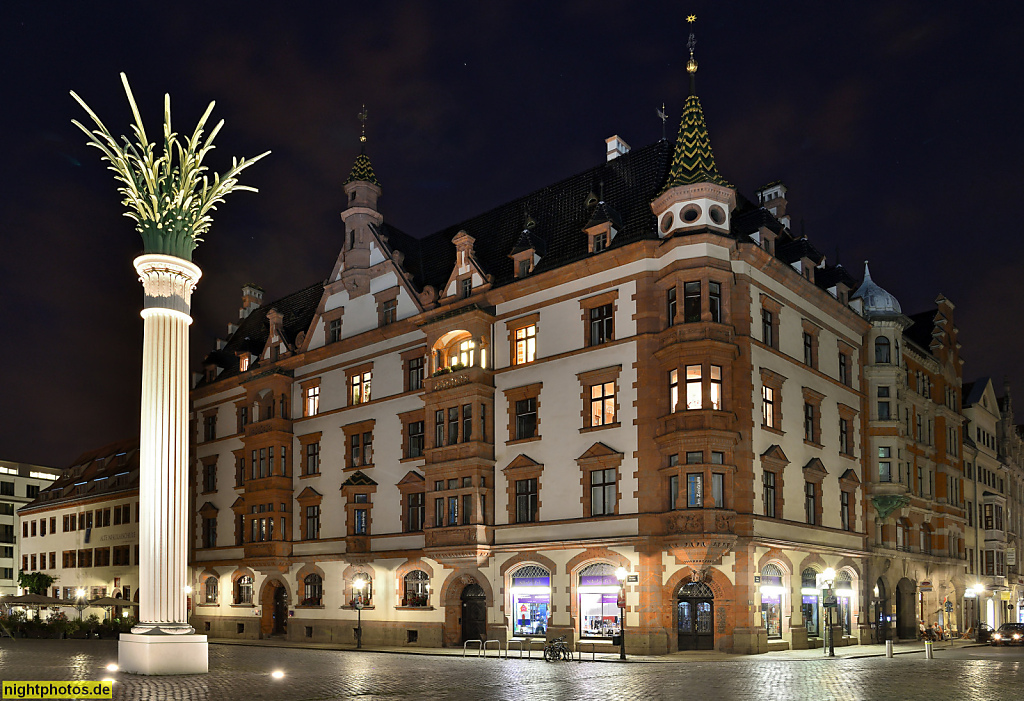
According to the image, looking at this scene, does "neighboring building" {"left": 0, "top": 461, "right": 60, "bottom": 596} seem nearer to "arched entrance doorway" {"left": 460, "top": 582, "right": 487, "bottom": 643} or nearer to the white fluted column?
"arched entrance doorway" {"left": 460, "top": 582, "right": 487, "bottom": 643}

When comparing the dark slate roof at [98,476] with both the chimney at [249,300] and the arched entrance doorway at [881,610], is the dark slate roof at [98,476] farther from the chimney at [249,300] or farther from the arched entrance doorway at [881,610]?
the arched entrance doorway at [881,610]

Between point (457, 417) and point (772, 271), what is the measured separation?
675 inches

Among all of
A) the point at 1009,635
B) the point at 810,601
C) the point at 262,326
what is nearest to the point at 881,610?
the point at 1009,635

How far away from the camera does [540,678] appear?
30891 mm

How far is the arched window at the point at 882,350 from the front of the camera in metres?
58.0

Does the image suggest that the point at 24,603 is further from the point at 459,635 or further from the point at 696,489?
the point at 696,489

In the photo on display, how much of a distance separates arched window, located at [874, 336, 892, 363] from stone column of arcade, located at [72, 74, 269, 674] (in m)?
38.5

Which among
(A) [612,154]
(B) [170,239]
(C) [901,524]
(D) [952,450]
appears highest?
(A) [612,154]

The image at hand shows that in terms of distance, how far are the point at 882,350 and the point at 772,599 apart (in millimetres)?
20350

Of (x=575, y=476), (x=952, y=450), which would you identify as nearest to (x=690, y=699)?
(x=575, y=476)

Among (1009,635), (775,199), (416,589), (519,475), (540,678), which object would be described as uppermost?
(775,199)

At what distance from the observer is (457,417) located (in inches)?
1998

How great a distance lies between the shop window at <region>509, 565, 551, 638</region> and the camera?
46.2 metres

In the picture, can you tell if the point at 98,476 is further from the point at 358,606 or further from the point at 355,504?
the point at 358,606
